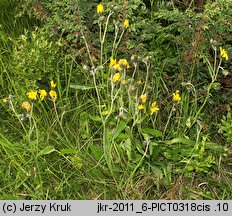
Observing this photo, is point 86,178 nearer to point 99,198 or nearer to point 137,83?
point 99,198

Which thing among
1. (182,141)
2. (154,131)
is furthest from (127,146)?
(182,141)

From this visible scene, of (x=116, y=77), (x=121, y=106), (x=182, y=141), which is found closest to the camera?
(x=116, y=77)

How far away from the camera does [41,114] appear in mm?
2996

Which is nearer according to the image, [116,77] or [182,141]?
[116,77]

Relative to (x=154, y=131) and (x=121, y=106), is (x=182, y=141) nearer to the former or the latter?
(x=154, y=131)

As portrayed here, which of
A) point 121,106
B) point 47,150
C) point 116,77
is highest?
Answer: point 116,77

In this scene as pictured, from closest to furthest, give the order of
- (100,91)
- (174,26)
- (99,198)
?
1. (99,198)
2. (174,26)
3. (100,91)

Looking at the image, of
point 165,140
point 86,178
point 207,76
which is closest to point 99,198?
point 86,178

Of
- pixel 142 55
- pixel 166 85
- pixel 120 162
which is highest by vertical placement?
pixel 142 55

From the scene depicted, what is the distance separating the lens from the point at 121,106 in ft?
8.39

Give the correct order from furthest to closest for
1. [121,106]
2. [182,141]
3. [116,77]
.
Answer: [182,141] < [121,106] < [116,77]

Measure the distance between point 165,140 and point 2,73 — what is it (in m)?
1.07

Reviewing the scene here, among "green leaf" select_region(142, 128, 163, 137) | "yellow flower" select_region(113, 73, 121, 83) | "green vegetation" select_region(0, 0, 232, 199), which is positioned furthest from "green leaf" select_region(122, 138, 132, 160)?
"yellow flower" select_region(113, 73, 121, 83)

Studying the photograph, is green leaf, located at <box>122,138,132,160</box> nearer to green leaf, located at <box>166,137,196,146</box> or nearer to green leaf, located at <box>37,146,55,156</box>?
green leaf, located at <box>166,137,196,146</box>
